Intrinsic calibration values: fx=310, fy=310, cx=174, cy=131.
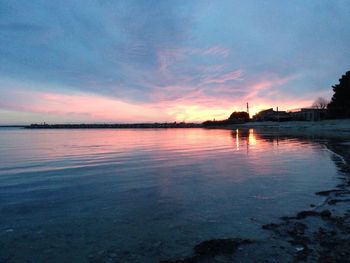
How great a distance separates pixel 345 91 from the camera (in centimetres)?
6219

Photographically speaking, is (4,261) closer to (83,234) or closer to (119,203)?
(83,234)

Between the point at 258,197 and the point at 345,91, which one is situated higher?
the point at 345,91

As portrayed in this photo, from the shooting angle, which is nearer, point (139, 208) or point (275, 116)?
point (139, 208)

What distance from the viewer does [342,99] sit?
2511 inches

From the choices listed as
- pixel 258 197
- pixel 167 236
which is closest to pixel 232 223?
pixel 167 236

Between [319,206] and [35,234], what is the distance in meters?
6.69

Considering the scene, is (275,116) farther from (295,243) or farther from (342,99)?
(295,243)

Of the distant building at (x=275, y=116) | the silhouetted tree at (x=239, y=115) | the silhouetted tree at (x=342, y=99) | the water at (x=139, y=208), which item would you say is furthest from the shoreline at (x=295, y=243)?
the silhouetted tree at (x=239, y=115)

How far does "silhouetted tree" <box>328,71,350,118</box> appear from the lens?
61.9 meters

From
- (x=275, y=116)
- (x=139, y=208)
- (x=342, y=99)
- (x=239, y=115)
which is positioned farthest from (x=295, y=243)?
(x=239, y=115)

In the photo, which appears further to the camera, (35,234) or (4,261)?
(35,234)

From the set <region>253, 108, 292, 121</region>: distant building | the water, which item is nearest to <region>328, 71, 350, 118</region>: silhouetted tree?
<region>253, 108, 292, 121</region>: distant building

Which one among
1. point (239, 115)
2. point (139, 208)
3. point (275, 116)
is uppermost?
point (239, 115)

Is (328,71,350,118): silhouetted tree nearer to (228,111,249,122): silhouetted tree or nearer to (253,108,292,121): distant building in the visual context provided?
(253,108,292,121): distant building
